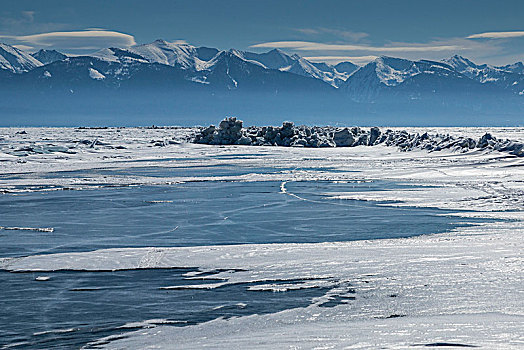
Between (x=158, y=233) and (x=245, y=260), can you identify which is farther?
(x=158, y=233)

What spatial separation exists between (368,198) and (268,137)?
1584 inches

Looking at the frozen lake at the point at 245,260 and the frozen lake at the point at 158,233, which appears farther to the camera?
the frozen lake at the point at 158,233

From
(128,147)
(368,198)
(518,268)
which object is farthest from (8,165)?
(518,268)

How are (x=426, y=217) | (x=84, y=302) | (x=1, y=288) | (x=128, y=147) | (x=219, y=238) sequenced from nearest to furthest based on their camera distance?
(x=84, y=302), (x=1, y=288), (x=219, y=238), (x=426, y=217), (x=128, y=147)

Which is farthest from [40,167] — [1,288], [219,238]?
[1,288]

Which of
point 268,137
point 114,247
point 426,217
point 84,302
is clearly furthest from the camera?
point 268,137

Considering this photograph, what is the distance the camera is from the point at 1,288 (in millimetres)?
8242

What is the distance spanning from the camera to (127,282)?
28.2ft

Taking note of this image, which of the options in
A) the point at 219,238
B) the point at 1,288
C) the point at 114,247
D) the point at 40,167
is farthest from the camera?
the point at 40,167

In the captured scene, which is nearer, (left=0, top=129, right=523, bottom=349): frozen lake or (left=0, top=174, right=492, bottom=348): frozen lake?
(left=0, top=129, right=523, bottom=349): frozen lake

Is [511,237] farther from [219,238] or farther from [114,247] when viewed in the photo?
[114,247]

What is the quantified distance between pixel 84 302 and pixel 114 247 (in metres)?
3.25

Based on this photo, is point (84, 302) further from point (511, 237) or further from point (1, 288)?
point (511, 237)

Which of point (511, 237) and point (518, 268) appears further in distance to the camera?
point (511, 237)
